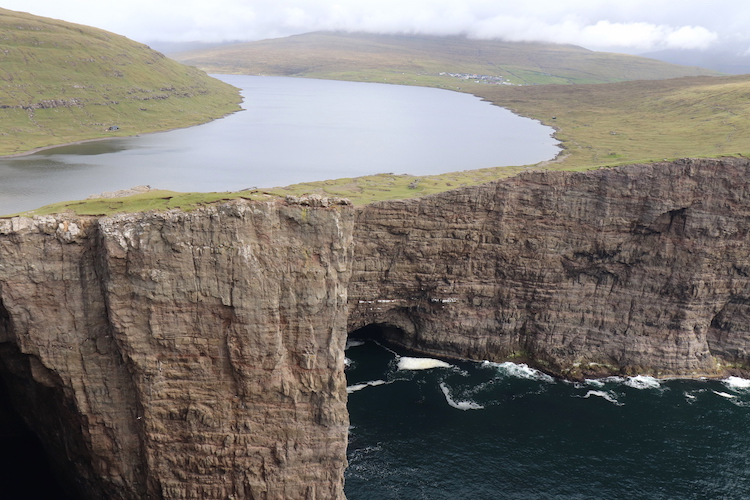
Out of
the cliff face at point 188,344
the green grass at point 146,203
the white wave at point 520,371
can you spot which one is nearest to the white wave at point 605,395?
the white wave at point 520,371

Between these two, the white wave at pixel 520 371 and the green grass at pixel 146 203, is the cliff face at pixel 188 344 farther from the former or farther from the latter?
the white wave at pixel 520 371

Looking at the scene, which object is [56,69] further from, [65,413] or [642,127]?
[642,127]

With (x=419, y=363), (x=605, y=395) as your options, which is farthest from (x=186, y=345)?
(x=605, y=395)

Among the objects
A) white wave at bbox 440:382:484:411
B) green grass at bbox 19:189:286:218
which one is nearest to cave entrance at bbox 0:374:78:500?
green grass at bbox 19:189:286:218

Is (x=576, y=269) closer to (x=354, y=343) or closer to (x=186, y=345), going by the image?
(x=354, y=343)

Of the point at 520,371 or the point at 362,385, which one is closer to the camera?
the point at 362,385

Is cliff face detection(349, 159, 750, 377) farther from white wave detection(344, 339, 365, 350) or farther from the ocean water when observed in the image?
white wave detection(344, 339, 365, 350)
